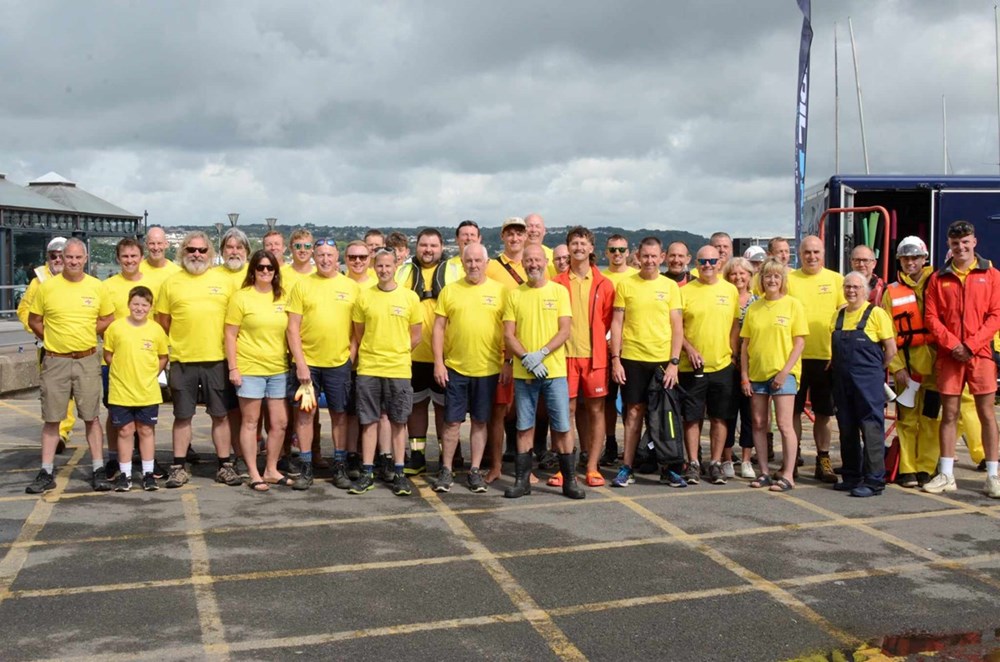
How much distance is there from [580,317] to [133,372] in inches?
133

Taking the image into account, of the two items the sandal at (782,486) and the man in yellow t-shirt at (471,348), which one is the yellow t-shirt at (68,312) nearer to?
the man in yellow t-shirt at (471,348)

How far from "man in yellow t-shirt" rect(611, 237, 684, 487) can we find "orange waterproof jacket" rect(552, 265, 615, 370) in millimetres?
82

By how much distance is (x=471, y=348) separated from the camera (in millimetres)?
7074

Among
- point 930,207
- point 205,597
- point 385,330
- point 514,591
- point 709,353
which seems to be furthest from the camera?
point 930,207

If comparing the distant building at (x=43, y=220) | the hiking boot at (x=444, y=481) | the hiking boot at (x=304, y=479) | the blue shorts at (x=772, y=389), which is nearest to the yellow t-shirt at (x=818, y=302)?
the blue shorts at (x=772, y=389)

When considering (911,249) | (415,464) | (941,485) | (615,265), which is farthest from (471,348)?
(941,485)

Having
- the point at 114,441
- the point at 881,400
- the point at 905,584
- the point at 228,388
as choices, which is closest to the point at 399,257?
the point at 228,388

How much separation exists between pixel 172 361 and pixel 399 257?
6.79 ft

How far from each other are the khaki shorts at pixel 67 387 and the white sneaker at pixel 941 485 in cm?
638

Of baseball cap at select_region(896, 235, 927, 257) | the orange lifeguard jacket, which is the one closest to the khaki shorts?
the orange lifeguard jacket

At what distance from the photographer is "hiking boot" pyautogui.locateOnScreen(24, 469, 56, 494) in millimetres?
7074

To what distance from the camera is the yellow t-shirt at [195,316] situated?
7.18 metres

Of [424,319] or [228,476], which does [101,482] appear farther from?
[424,319]

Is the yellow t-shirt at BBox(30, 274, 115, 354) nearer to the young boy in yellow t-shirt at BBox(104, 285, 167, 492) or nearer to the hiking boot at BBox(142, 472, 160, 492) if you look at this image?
the young boy in yellow t-shirt at BBox(104, 285, 167, 492)
